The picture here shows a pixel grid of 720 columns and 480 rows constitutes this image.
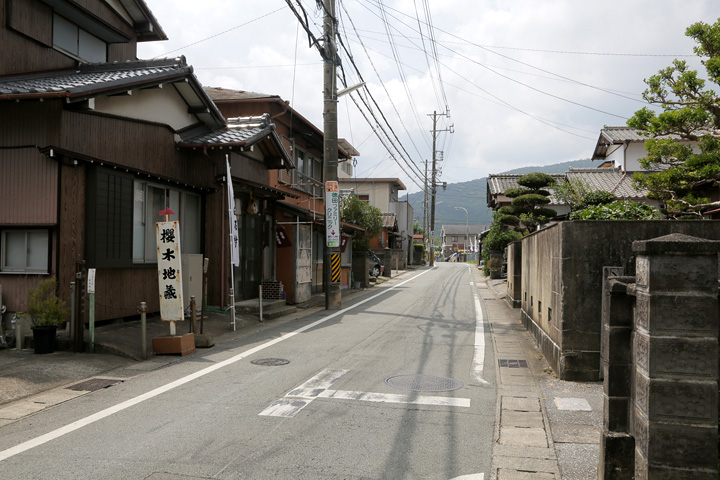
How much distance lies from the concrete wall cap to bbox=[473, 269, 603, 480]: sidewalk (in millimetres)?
2220

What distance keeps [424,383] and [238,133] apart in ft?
32.3

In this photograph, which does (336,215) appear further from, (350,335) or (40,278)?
(40,278)

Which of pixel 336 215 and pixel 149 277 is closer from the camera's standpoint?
pixel 149 277

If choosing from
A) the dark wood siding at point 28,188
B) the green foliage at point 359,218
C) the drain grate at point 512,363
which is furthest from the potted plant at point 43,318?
the green foliage at point 359,218

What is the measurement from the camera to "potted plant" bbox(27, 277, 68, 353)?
9195 mm

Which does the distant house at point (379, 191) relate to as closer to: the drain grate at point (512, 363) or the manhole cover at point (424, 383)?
the drain grate at point (512, 363)

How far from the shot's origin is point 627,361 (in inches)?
165

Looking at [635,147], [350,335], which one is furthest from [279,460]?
[635,147]

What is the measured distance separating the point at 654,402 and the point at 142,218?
11264 mm

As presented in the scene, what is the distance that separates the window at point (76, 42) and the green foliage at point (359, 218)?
610 inches

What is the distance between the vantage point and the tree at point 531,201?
25.5 metres

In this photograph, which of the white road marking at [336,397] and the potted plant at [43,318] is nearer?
the white road marking at [336,397]

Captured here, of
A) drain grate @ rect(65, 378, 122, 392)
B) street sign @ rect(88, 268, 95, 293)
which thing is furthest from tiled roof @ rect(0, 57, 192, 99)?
drain grate @ rect(65, 378, 122, 392)

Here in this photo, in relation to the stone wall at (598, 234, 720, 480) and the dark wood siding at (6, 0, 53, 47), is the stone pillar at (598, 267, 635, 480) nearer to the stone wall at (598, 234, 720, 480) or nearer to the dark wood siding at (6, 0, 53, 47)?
the stone wall at (598, 234, 720, 480)
